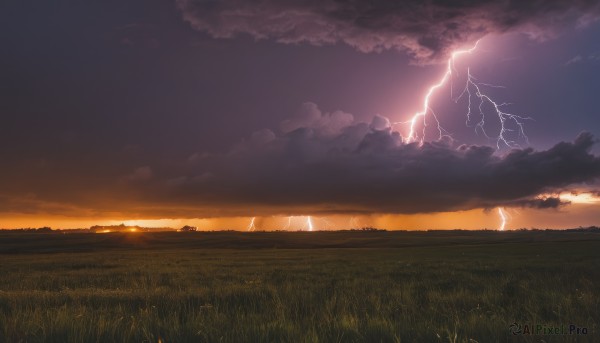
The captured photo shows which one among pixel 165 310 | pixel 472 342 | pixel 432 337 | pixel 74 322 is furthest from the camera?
pixel 165 310

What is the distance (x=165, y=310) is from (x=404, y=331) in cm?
509

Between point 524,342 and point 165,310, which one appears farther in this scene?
point 165,310

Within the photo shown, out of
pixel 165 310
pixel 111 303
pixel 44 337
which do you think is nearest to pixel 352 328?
pixel 44 337

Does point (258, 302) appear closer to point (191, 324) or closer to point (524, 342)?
point (191, 324)

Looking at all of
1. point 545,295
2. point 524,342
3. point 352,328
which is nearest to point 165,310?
point 352,328

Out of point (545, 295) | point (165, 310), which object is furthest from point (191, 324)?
point (545, 295)

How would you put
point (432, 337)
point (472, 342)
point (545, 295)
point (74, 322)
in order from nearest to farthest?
point (472, 342), point (432, 337), point (74, 322), point (545, 295)

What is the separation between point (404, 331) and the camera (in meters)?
5.21

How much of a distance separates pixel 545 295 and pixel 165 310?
7563 mm

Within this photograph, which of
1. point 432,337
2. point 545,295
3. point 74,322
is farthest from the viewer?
point 545,295

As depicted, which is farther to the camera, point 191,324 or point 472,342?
point 191,324

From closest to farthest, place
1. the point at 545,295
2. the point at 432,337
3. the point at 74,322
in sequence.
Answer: the point at 432,337 < the point at 74,322 < the point at 545,295

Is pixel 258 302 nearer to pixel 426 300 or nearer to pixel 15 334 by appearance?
pixel 426 300

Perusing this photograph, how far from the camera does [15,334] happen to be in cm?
512
